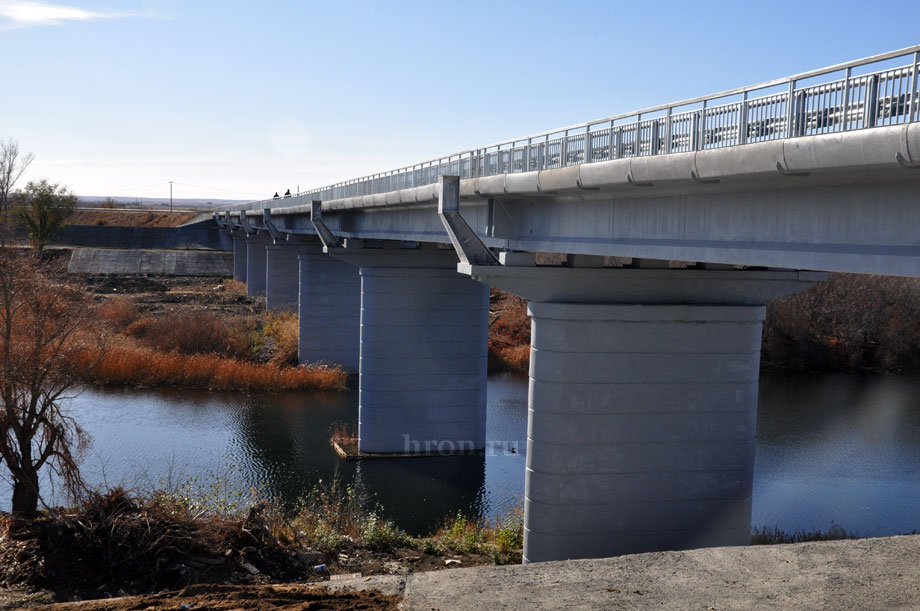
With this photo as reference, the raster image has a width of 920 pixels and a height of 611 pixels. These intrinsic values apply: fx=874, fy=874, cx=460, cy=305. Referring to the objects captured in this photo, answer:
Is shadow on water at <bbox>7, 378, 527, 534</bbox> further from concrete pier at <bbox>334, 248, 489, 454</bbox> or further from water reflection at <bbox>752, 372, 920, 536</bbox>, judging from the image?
water reflection at <bbox>752, 372, 920, 536</bbox>

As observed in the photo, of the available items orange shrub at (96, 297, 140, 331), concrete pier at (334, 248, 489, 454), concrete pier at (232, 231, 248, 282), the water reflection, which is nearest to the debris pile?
the water reflection

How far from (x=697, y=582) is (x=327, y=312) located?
2897 cm

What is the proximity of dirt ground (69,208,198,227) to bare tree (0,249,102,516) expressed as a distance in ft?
325

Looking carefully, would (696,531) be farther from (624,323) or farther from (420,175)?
(420,175)

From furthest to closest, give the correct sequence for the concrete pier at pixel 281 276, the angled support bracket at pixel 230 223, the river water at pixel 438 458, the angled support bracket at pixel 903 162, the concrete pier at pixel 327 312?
the angled support bracket at pixel 230 223 → the concrete pier at pixel 281 276 → the concrete pier at pixel 327 312 → the river water at pixel 438 458 → the angled support bracket at pixel 903 162

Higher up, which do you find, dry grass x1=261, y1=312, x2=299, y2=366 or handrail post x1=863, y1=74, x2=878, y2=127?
handrail post x1=863, y1=74, x2=878, y2=127

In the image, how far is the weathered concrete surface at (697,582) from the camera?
9.36 m

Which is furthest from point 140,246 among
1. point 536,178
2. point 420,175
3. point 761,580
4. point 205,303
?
point 761,580

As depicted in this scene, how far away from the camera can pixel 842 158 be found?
27.2 feet

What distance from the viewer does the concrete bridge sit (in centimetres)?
865

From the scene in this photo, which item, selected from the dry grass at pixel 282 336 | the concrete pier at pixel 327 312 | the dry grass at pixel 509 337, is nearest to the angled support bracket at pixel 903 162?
the concrete pier at pixel 327 312

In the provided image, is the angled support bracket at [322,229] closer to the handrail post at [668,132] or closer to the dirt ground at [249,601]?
the handrail post at [668,132]

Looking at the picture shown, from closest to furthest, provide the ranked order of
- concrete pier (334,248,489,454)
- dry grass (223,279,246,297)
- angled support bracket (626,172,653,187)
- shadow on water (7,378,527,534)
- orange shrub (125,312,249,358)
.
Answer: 1. angled support bracket (626,172,653,187)
2. shadow on water (7,378,527,534)
3. concrete pier (334,248,489,454)
4. orange shrub (125,312,249,358)
5. dry grass (223,279,246,297)

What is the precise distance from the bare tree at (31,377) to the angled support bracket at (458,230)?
735 centimetres
